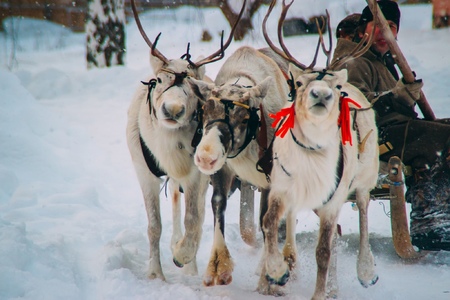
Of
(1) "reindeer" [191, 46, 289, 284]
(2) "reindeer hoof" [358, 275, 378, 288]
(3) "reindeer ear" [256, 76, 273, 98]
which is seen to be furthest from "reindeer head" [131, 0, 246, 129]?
(2) "reindeer hoof" [358, 275, 378, 288]

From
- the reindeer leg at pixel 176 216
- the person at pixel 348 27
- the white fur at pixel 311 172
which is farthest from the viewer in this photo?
the person at pixel 348 27

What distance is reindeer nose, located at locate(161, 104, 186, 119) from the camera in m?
3.95

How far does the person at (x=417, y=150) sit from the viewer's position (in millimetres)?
4863

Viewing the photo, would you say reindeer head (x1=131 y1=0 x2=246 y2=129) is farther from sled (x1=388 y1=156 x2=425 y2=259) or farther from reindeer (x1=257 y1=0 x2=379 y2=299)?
sled (x1=388 y1=156 x2=425 y2=259)

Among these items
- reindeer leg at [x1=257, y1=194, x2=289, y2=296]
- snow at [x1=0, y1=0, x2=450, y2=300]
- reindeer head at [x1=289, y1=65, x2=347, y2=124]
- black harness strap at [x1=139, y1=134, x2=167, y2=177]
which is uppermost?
reindeer head at [x1=289, y1=65, x2=347, y2=124]

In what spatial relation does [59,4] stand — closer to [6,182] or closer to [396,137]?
[6,182]

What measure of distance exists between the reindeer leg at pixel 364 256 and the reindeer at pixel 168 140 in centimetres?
134

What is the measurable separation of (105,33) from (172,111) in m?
9.18

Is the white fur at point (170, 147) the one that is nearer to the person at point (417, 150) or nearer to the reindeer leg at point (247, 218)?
the reindeer leg at point (247, 218)

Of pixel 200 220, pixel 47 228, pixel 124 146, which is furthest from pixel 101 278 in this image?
pixel 124 146

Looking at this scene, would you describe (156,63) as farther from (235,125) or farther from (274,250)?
(274,250)

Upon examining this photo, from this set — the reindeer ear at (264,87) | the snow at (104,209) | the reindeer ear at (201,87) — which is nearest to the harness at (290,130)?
the reindeer ear at (264,87)

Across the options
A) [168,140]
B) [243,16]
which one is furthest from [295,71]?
[243,16]

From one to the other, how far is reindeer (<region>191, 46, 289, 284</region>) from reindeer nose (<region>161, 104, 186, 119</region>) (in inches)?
7.8
